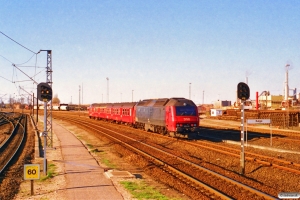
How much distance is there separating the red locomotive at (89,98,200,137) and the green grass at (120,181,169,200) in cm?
1602

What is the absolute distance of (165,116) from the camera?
31.1 metres

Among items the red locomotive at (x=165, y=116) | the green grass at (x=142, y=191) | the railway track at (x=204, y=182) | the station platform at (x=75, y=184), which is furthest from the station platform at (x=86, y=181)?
→ the red locomotive at (x=165, y=116)

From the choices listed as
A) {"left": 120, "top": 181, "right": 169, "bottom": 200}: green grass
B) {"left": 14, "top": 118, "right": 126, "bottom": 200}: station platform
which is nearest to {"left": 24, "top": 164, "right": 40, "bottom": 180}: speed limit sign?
{"left": 14, "top": 118, "right": 126, "bottom": 200}: station platform

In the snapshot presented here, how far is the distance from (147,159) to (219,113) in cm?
5681

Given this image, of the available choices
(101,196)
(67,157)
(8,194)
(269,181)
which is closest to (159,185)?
(101,196)

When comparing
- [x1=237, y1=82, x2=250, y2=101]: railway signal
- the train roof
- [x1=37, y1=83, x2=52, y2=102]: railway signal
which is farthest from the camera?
the train roof

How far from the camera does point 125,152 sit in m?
22.6

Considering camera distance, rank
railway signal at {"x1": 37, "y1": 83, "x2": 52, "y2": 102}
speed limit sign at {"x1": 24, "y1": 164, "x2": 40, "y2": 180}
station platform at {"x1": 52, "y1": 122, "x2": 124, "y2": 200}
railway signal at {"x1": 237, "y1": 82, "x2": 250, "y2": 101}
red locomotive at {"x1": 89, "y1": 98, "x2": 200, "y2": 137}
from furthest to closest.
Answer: red locomotive at {"x1": 89, "y1": 98, "x2": 200, "y2": 137}
railway signal at {"x1": 237, "y1": 82, "x2": 250, "y2": 101}
railway signal at {"x1": 37, "y1": 83, "x2": 52, "y2": 102}
speed limit sign at {"x1": 24, "y1": 164, "x2": 40, "y2": 180}
station platform at {"x1": 52, "y1": 122, "x2": 124, "y2": 200}

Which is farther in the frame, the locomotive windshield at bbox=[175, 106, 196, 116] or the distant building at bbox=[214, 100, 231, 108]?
the distant building at bbox=[214, 100, 231, 108]

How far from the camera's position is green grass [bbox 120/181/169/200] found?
11019mm

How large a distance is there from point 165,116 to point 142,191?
1939 cm

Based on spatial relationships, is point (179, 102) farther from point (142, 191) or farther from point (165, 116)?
point (142, 191)

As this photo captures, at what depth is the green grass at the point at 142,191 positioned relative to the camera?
1102 cm

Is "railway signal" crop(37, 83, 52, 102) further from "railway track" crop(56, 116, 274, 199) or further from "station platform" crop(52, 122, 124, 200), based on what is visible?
"railway track" crop(56, 116, 274, 199)
